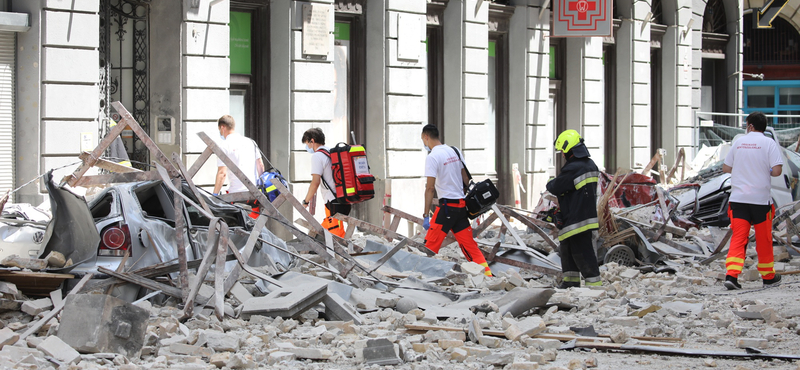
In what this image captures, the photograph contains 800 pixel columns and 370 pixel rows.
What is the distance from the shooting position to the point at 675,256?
31.0 feet

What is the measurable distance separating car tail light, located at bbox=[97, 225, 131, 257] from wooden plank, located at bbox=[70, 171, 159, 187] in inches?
23.6

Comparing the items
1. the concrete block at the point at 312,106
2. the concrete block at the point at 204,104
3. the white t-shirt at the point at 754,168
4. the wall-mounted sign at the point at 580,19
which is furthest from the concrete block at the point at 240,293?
the wall-mounted sign at the point at 580,19

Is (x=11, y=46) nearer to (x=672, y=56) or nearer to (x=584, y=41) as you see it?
(x=584, y=41)

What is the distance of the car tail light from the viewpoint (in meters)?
5.61

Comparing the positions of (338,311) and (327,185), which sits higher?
(327,185)

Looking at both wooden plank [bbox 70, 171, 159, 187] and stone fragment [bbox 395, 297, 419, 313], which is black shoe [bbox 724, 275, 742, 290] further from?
wooden plank [bbox 70, 171, 159, 187]

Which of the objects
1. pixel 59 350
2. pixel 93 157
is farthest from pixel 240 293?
pixel 59 350

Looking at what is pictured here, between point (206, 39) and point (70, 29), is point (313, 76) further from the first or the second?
point (70, 29)

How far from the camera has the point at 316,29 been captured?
1257 centimetres

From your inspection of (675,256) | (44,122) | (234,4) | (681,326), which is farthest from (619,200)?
(44,122)

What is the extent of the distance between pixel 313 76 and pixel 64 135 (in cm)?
387

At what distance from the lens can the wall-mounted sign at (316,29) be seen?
12.5 metres

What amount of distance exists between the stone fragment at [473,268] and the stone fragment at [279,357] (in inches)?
127

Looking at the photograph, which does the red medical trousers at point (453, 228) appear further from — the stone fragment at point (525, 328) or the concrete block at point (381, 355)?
the concrete block at point (381, 355)
